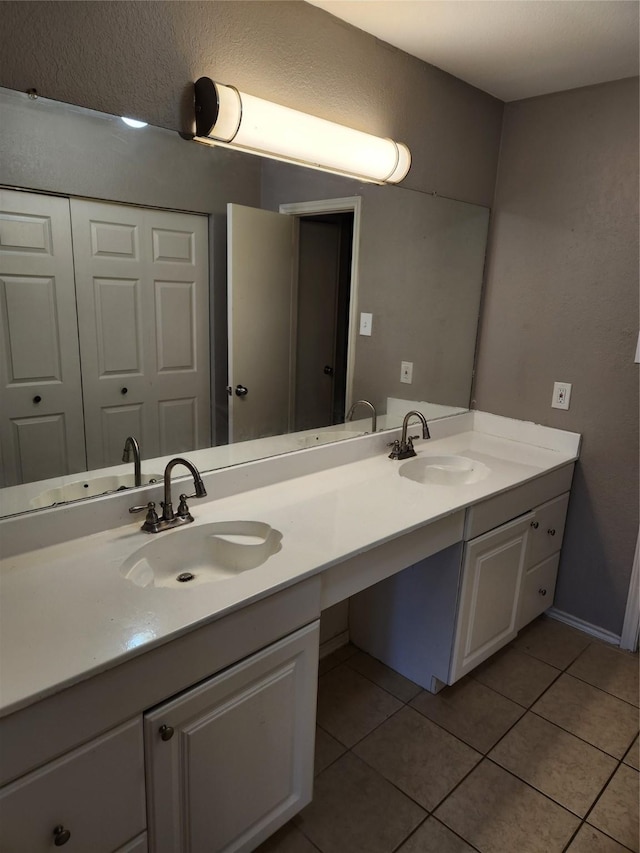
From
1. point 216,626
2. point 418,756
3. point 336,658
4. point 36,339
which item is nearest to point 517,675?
point 418,756

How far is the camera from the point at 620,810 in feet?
5.24

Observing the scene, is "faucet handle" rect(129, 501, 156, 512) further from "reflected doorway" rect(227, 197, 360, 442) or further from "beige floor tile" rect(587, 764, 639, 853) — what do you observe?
"beige floor tile" rect(587, 764, 639, 853)

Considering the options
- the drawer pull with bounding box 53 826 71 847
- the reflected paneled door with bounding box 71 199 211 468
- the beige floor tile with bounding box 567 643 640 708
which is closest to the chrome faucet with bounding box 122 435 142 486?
the reflected paneled door with bounding box 71 199 211 468

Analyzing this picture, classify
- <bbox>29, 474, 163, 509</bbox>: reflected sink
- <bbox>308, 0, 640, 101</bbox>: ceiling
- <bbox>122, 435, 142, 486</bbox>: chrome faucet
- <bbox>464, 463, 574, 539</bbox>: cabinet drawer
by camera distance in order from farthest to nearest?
<bbox>464, 463, 574, 539</bbox>: cabinet drawer
<bbox>308, 0, 640, 101</bbox>: ceiling
<bbox>122, 435, 142, 486</bbox>: chrome faucet
<bbox>29, 474, 163, 509</bbox>: reflected sink

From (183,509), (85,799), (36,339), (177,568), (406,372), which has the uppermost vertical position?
(36,339)

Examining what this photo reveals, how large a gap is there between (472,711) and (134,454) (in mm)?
1486

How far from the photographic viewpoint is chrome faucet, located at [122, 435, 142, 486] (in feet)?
4.77

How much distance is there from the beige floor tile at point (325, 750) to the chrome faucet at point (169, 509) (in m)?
0.91

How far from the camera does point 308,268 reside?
74.3 inches

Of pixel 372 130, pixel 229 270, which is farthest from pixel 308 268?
pixel 372 130

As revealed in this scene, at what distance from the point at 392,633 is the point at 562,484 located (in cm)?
93

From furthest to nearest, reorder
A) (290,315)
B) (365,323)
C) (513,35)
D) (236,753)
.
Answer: (365,323) < (290,315) < (513,35) < (236,753)

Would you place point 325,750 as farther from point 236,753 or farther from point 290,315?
point 290,315

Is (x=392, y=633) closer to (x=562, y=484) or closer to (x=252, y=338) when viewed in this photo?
(x=562, y=484)
